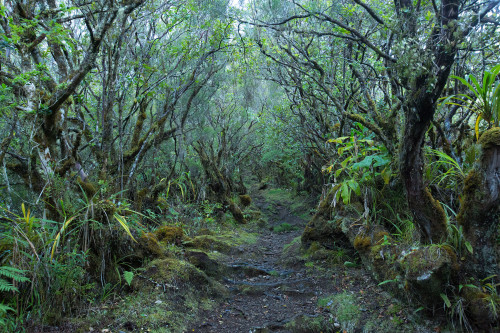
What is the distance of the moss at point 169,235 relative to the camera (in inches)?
242

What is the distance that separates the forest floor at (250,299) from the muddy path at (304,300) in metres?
0.01

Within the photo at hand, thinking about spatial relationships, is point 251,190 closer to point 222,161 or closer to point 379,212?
point 222,161

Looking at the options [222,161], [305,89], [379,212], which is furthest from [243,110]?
[379,212]

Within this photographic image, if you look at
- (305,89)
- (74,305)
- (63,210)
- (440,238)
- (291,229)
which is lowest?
(291,229)

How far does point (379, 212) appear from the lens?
541 centimetres

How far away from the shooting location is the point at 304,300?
16.3ft

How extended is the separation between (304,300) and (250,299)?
88cm

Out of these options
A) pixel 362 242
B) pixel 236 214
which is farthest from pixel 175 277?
pixel 236 214

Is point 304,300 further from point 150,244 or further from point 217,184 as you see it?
point 217,184

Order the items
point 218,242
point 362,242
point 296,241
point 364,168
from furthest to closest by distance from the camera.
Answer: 1. point 296,241
2. point 218,242
3. point 364,168
4. point 362,242

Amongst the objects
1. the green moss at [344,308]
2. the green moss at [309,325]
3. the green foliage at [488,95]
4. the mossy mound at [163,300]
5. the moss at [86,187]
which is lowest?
the green moss at [309,325]

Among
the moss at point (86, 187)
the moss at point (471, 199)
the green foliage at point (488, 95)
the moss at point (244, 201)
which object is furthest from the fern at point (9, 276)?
Result: the moss at point (244, 201)

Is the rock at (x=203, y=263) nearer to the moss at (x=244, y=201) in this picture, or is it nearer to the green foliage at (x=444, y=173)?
the green foliage at (x=444, y=173)

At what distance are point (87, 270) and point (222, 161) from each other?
9684 mm
